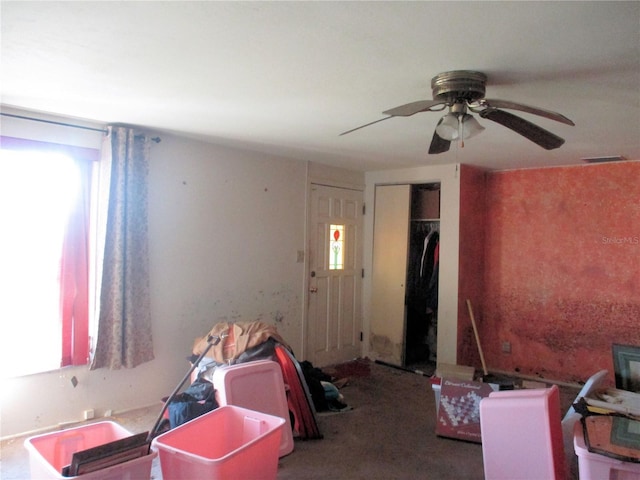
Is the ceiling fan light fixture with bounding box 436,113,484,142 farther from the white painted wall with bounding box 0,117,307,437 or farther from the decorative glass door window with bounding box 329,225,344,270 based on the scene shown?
the decorative glass door window with bounding box 329,225,344,270

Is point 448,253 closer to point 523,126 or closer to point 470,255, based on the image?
point 470,255

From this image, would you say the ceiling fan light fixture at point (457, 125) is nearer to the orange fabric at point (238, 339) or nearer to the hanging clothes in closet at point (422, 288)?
the orange fabric at point (238, 339)

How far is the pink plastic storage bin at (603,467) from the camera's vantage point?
1558 mm

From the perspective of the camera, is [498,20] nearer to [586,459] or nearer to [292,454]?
[586,459]

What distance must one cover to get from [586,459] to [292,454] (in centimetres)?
190

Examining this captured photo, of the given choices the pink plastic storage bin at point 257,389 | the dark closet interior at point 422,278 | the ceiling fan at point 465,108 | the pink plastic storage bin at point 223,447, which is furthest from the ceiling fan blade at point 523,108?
the dark closet interior at point 422,278

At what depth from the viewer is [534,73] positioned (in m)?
2.15

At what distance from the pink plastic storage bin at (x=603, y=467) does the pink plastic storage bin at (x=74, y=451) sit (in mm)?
1528

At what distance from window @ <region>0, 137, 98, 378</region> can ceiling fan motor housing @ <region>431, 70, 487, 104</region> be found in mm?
2529

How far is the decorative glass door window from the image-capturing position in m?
5.11

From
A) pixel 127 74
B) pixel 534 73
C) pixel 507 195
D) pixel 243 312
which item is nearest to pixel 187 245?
pixel 243 312

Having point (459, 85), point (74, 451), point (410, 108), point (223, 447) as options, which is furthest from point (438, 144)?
point (74, 451)

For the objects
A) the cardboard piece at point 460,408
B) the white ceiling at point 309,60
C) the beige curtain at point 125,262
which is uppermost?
the white ceiling at point 309,60

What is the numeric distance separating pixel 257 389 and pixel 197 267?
1.36 m
